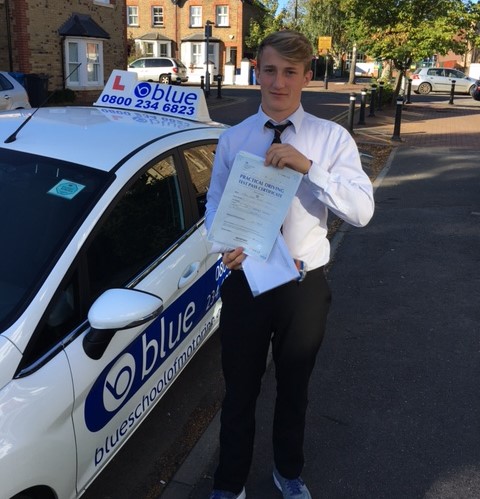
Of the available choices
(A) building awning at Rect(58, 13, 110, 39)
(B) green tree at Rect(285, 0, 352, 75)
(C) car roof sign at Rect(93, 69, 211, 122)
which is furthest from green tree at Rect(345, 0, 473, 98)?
(B) green tree at Rect(285, 0, 352, 75)

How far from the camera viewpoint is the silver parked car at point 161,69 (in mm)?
33219

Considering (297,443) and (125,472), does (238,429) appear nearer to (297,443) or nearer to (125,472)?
(297,443)

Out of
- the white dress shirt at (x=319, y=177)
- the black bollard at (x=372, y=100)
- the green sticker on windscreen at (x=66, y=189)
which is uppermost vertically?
the white dress shirt at (x=319, y=177)

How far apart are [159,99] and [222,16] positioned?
43.7 metres

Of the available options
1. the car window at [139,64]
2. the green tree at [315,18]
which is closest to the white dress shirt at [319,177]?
the car window at [139,64]

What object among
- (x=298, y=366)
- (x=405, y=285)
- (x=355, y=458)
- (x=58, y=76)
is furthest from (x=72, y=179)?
(x=58, y=76)

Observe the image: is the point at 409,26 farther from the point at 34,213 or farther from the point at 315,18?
the point at 315,18

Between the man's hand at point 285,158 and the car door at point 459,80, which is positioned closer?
the man's hand at point 285,158

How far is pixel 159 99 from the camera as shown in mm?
3875

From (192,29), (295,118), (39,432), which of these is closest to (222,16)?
(192,29)

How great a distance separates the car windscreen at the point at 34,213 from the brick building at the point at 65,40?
1619 cm

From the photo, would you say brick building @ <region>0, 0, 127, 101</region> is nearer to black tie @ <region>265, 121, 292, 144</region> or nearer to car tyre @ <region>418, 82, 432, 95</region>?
black tie @ <region>265, 121, 292, 144</region>

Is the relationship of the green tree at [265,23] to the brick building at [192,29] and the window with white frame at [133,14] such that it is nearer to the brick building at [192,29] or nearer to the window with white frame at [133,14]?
the brick building at [192,29]

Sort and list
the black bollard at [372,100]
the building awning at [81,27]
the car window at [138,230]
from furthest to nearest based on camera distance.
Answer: the black bollard at [372,100]
the building awning at [81,27]
the car window at [138,230]
